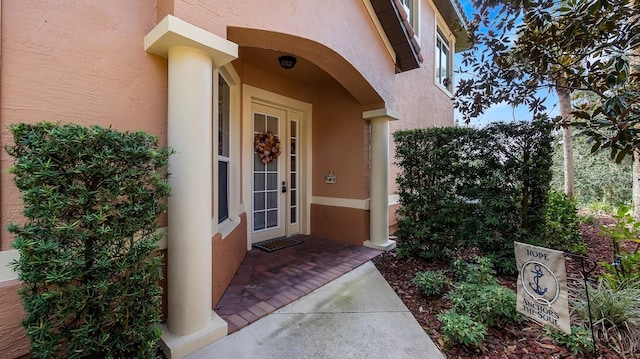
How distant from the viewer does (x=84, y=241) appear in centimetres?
165

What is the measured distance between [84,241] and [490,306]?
11.0 ft

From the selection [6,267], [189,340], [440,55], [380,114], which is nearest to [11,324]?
[6,267]

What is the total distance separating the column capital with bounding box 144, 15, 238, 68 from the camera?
212 centimetres

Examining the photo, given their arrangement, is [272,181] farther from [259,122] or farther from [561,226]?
[561,226]

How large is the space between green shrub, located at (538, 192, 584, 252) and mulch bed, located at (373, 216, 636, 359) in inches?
13.8

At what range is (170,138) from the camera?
2.28 m

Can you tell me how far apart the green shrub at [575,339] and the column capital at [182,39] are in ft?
12.5

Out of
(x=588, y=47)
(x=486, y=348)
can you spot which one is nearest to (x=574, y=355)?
(x=486, y=348)

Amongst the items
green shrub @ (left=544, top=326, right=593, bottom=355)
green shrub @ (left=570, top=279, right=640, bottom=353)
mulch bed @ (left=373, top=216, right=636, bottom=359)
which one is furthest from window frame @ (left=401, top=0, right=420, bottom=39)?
green shrub @ (left=544, top=326, right=593, bottom=355)

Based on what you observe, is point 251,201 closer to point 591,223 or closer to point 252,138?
point 252,138

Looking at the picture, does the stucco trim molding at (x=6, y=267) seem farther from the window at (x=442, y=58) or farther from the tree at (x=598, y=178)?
the tree at (x=598, y=178)

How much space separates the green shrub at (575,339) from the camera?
228cm

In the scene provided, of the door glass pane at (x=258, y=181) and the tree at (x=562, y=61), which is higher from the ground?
the tree at (x=562, y=61)

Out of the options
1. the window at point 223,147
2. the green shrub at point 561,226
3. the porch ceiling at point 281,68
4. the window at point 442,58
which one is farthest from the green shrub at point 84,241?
the window at point 442,58
